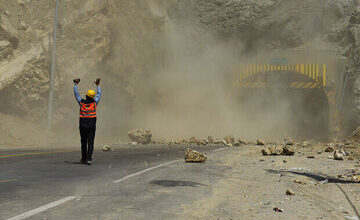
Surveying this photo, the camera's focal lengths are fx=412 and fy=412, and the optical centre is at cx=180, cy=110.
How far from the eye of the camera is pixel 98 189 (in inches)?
272

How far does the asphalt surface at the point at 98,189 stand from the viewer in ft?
16.7

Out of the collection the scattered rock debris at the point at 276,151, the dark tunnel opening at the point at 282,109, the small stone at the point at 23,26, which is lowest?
the scattered rock debris at the point at 276,151

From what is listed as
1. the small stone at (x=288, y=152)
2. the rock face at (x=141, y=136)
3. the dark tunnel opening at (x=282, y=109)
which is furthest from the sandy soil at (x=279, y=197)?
the dark tunnel opening at (x=282, y=109)

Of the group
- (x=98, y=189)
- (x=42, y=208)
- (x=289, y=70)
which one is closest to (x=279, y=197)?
(x=98, y=189)

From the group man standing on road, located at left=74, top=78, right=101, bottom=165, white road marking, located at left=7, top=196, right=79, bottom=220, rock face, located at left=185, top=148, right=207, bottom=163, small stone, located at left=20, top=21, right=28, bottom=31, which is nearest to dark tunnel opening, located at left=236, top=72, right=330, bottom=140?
small stone, located at left=20, top=21, right=28, bottom=31

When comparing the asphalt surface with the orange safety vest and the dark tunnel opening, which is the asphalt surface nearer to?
the orange safety vest

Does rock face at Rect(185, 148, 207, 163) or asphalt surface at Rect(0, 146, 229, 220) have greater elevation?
rock face at Rect(185, 148, 207, 163)

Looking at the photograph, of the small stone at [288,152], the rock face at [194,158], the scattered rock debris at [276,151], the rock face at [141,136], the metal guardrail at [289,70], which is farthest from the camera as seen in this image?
the metal guardrail at [289,70]

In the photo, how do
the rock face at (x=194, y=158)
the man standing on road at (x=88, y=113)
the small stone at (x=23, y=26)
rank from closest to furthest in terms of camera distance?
the man standing on road at (x=88, y=113) < the rock face at (x=194, y=158) < the small stone at (x=23, y=26)

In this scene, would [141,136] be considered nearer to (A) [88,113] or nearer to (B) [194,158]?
(B) [194,158]

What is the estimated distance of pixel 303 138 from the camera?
33.1 meters

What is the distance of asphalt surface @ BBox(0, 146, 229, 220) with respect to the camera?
5.10m

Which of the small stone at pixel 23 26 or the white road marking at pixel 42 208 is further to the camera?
the small stone at pixel 23 26

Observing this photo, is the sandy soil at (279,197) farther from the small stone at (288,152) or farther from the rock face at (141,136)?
the rock face at (141,136)
